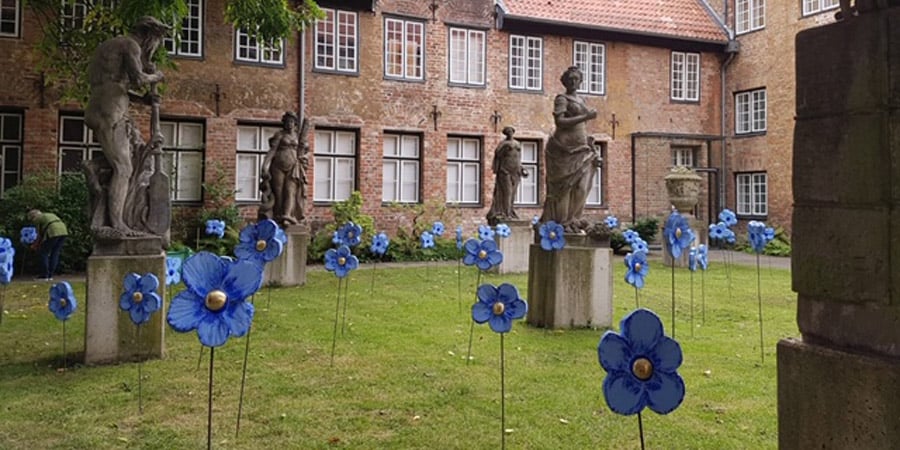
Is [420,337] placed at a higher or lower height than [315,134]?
lower

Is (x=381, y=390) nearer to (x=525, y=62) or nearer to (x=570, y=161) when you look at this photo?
(x=570, y=161)

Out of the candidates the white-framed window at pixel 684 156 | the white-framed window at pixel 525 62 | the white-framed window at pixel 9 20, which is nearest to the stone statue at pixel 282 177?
the white-framed window at pixel 9 20

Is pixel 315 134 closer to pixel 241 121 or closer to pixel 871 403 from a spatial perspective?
pixel 241 121

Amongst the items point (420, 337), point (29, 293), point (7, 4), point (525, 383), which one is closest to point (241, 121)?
point (7, 4)

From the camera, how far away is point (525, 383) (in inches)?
216

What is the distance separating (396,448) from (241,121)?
50.6 ft

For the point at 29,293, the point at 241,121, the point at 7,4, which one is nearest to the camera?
the point at 29,293

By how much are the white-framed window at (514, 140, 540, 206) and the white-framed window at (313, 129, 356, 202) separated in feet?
17.7

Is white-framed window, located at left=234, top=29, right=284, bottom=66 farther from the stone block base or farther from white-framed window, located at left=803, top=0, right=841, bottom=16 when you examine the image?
the stone block base

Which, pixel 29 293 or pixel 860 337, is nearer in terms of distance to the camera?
pixel 860 337

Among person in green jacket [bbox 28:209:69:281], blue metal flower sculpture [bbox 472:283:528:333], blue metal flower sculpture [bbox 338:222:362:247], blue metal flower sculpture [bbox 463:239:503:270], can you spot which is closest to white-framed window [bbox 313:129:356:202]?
person in green jacket [bbox 28:209:69:281]

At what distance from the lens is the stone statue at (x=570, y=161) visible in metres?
8.28

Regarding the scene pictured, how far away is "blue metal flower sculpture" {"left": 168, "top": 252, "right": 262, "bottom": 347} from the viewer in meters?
2.87

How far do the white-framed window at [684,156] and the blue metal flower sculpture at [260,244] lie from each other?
19457 mm
